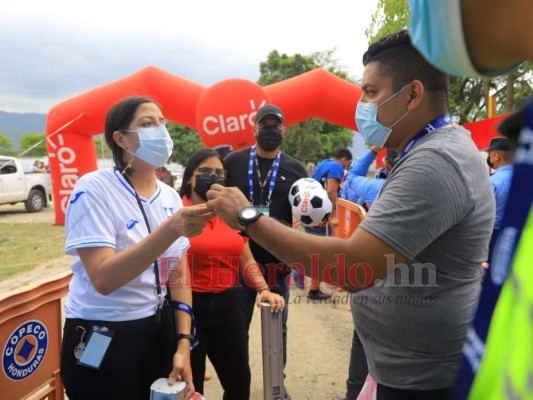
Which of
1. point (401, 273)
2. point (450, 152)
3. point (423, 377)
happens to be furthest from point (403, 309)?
point (450, 152)

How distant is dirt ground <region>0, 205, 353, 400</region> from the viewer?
336 cm

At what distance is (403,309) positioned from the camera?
139cm

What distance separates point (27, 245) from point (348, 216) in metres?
7.37

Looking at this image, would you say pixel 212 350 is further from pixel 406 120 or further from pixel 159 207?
pixel 406 120

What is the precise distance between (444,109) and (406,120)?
0.14m

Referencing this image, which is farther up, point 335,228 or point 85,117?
point 85,117

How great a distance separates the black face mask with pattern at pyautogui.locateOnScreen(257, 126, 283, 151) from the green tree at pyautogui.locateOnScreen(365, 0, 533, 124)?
6292 millimetres

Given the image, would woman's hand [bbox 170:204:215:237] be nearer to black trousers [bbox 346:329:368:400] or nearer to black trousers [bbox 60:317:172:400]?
black trousers [bbox 60:317:172:400]

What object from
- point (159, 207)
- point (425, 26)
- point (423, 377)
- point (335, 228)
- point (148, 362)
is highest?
point (425, 26)

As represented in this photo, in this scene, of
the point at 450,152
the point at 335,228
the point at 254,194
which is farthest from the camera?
the point at 335,228

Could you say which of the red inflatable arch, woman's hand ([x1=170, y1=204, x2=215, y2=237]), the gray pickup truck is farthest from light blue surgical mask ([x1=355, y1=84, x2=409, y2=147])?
the gray pickup truck

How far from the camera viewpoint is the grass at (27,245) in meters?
7.27

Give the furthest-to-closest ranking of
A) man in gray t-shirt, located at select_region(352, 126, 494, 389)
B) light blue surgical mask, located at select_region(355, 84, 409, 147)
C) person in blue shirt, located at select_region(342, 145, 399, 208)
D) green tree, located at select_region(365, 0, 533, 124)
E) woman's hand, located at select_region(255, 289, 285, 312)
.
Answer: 1. green tree, located at select_region(365, 0, 533, 124)
2. person in blue shirt, located at select_region(342, 145, 399, 208)
3. woman's hand, located at select_region(255, 289, 285, 312)
4. light blue surgical mask, located at select_region(355, 84, 409, 147)
5. man in gray t-shirt, located at select_region(352, 126, 494, 389)

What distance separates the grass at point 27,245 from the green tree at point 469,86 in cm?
797
